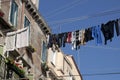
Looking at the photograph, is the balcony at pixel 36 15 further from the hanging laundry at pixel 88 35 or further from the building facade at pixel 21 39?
the hanging laundry at pixel 88 35

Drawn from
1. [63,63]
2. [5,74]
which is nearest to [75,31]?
[5,74]

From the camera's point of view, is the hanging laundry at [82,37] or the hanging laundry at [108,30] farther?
the hanging laundry at [82,37]

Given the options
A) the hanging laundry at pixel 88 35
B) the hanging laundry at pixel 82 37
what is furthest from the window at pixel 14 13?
the hanging laundry at pixel 88 35

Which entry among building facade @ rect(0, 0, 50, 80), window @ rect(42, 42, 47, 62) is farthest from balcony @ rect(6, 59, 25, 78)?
window @ rect(42, 42, 47, 62)

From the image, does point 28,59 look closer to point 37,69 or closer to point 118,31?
point 37,69

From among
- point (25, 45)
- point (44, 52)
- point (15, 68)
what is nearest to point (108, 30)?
point (25, 45)

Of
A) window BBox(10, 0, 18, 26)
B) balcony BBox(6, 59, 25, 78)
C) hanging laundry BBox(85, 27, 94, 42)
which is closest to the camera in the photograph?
balcony BBox(6, 59, 25, 78)

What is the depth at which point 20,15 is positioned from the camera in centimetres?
2694

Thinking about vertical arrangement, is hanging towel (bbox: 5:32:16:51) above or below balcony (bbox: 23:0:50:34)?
below

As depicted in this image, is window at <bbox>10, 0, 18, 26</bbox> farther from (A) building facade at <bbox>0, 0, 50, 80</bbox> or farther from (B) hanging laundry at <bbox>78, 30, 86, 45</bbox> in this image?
(B) hanging laundry at <bbox>78, 30, 86, 45</bbox>

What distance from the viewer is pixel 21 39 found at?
23.5 metres

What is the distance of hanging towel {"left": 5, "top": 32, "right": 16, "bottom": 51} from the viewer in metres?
23.7

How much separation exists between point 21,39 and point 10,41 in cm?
72

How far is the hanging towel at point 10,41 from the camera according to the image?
931 inches
